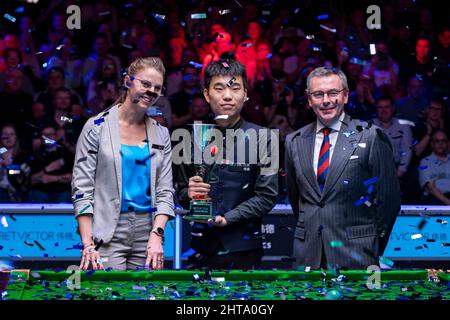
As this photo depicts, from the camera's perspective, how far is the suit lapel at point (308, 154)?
443cm

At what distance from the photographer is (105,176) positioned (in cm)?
417

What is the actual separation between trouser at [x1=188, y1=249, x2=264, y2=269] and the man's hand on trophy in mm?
377

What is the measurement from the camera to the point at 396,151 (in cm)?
777

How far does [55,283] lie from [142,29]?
530 cm

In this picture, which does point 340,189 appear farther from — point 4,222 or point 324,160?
point 4,222

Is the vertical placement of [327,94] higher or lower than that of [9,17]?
lower

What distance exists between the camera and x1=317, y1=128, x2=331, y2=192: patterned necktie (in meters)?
4.45

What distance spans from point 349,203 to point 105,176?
4.25ft

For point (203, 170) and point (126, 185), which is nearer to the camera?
point (126, 185)

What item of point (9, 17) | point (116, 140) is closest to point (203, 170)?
point (116, 140)

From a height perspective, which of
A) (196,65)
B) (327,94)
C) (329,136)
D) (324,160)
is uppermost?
(196,65)
